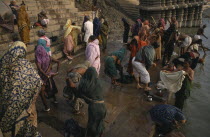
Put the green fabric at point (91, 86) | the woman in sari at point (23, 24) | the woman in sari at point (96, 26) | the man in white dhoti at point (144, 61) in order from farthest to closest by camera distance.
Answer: the woman in sari at point (96, 26) < the woman in sari at point (23, 24) < the man in white dhoti at point (144, 61) < the green fabric at point (91, 86)

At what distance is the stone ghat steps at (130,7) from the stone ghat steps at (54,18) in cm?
1157

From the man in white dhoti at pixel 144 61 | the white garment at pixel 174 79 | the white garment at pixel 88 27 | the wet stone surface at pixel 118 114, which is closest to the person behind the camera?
the wet stone surface at pixel 118 114

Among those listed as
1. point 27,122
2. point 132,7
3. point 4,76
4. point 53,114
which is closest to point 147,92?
point 53,114

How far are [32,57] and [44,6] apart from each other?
4.83 metres

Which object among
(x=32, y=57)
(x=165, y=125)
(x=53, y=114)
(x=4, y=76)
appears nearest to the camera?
(x=4, y=76)

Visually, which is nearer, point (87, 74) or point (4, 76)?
point (4, 76)

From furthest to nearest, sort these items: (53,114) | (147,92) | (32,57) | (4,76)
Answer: (32,57) → (147,92) → (53,114) → (4,76)

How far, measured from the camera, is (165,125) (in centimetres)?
389

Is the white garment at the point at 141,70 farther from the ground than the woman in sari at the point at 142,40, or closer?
closer

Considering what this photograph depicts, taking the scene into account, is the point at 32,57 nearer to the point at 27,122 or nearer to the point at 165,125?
the point at 27,122

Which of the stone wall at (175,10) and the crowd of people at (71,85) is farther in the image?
the stone wall at (175,10)

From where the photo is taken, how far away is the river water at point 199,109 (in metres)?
5.10

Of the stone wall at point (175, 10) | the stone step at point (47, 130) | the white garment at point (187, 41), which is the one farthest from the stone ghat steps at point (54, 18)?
the stone wall at point (175, 10)

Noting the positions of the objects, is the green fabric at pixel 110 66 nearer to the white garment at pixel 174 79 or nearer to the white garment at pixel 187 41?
the white garment at pixel 174 79
